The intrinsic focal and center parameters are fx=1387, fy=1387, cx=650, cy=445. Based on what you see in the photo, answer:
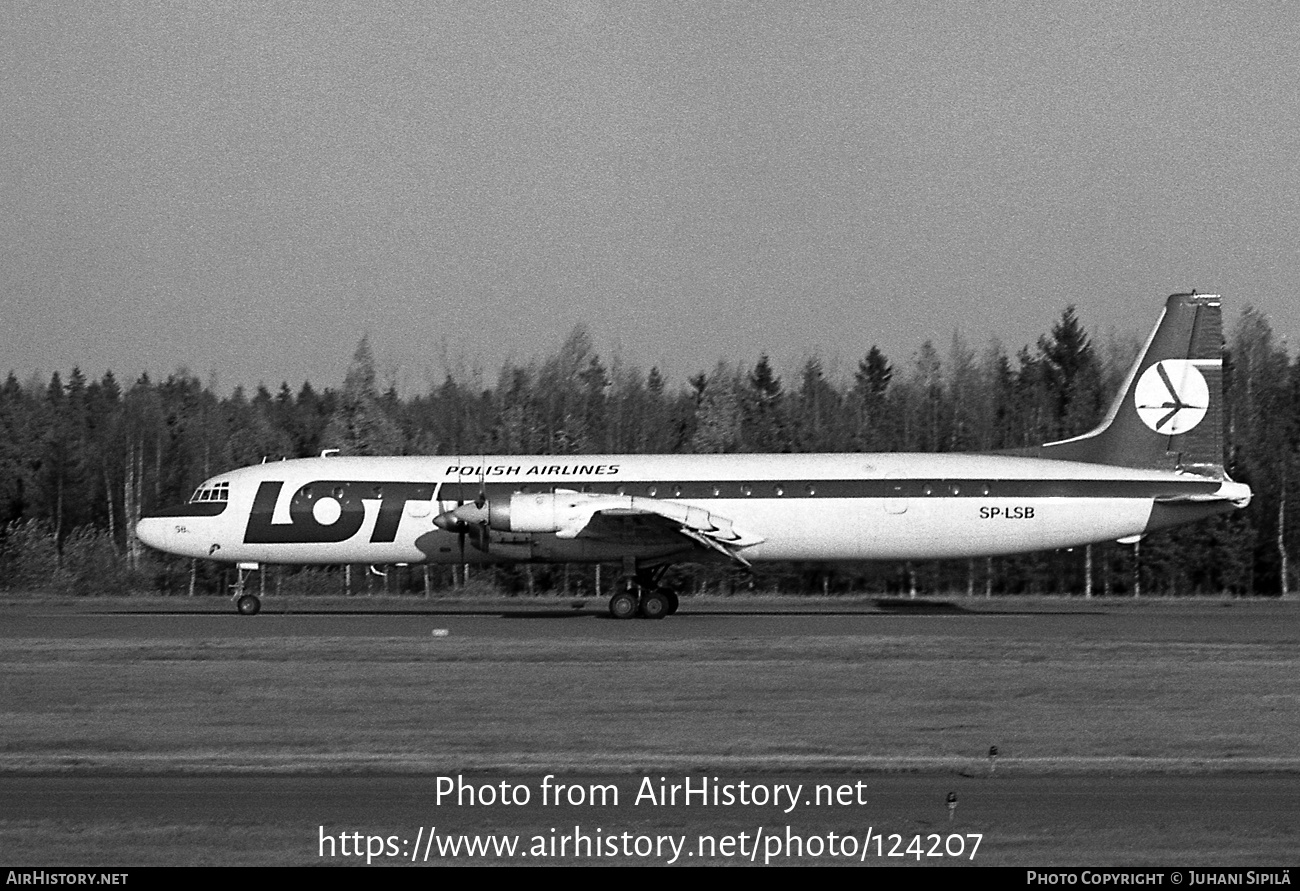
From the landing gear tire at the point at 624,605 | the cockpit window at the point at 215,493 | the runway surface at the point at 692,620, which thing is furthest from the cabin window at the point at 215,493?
the landing gear tire at the point at 624,605

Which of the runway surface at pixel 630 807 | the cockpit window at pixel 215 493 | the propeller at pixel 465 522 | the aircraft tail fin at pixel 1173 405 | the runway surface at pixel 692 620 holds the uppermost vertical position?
the aircraft tail fin at pixel 1173 405

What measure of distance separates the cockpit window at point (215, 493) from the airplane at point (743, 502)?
0.03 metres

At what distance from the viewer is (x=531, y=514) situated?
2817cm

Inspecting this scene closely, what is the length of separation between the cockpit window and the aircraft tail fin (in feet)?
59.3

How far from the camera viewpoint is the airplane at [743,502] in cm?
2888

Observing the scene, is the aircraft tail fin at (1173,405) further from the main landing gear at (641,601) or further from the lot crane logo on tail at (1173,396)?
the main landing gear at (641,601)

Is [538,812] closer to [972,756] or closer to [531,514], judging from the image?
[972,756]

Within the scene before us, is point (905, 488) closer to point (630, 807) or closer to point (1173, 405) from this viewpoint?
point (1173, 405)

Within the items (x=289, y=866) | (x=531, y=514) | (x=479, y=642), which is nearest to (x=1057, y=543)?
(x=531, y=514)

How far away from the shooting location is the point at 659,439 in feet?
198

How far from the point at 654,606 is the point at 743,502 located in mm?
2928

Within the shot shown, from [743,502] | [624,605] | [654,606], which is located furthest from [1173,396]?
[624,605]
